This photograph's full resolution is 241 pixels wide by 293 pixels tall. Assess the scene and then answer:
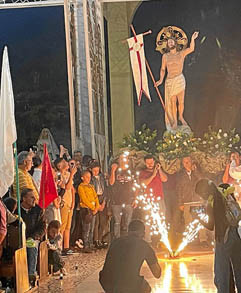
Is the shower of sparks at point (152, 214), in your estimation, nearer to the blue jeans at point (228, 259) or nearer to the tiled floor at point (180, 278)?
the tiled floor at point (180, 278)

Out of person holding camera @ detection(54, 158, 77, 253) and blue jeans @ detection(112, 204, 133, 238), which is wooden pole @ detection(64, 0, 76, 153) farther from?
person holding camera @ detection(54, 158, 77, 253)

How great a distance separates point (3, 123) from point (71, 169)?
3.21 metres

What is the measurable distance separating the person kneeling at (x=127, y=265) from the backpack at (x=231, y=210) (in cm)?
99

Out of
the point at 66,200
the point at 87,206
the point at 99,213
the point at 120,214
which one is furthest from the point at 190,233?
the point at 66,200

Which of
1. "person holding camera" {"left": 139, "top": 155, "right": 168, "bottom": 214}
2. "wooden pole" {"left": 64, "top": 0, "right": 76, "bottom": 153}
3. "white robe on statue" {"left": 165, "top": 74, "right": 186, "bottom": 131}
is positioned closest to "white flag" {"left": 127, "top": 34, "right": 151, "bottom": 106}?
"white robe on statue" {"left": 165, "top": 74, "right": 186, "bottom": 131}

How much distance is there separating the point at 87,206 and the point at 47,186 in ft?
6.12

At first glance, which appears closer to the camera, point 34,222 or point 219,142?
point 34,222

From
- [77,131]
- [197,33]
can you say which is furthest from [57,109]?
[197,33]

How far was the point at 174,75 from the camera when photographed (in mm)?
14438

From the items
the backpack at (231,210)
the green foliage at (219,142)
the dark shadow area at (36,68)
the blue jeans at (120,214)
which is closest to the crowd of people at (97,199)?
the blue jeans at (120,214)

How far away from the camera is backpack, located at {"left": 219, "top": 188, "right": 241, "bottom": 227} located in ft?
18.7

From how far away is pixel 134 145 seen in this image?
1395 cm

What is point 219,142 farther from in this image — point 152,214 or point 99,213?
point 99,213

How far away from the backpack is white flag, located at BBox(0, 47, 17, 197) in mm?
2299
